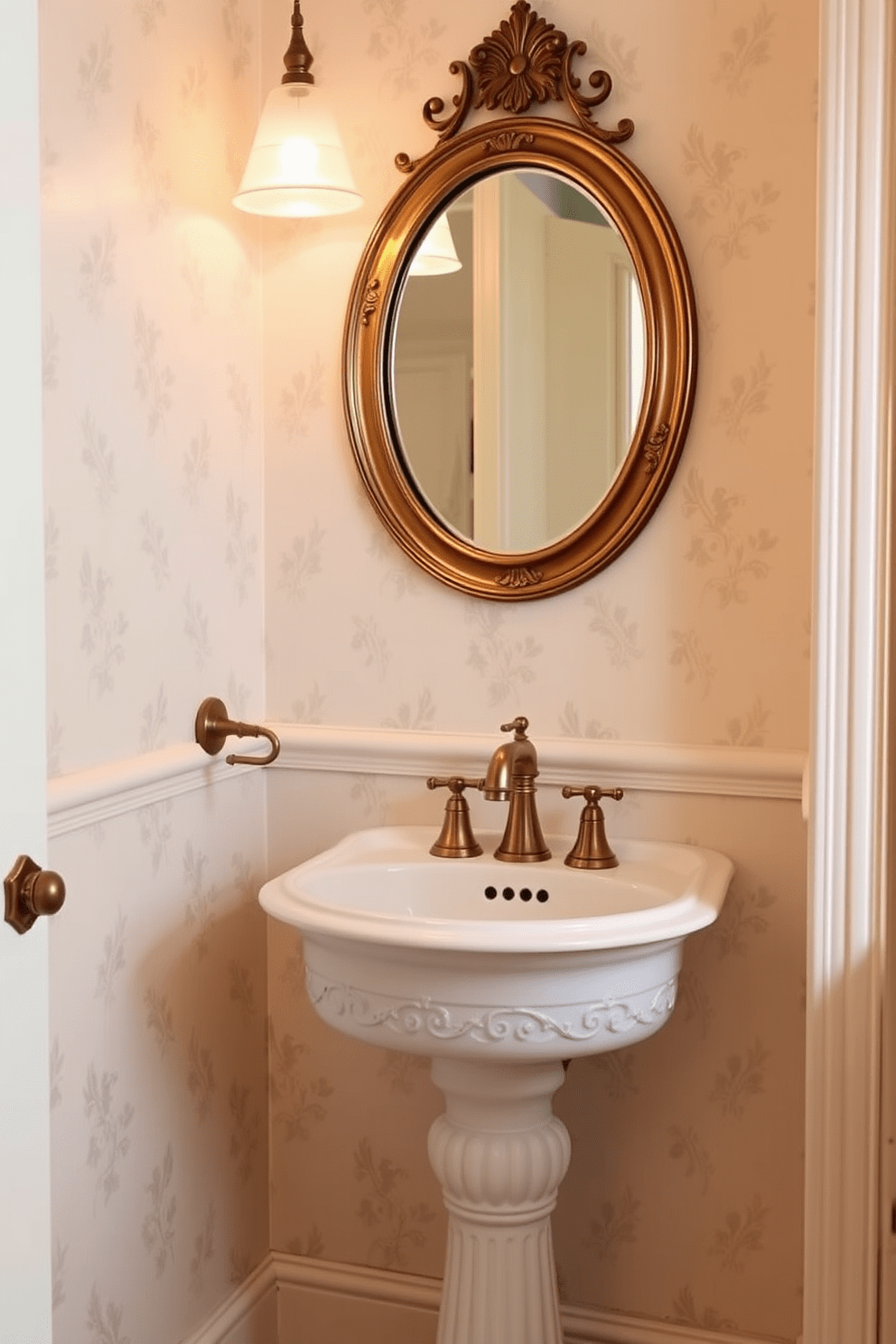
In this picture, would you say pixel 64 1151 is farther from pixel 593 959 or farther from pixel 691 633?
pixel 691 633

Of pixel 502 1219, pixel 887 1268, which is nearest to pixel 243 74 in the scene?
pixel 502 1219

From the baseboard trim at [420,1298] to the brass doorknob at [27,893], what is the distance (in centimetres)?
131

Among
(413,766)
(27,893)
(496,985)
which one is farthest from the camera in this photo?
(413,766)

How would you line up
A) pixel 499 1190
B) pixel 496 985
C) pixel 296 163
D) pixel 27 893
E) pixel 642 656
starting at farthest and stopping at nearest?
pixel 642 656
pixel 296 163
pixel 499 1190
pixel 496 985
pixel 27 893

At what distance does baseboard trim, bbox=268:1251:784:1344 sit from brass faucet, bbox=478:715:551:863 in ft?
2.41

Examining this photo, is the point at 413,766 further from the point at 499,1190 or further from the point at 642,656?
the point at 499,1190

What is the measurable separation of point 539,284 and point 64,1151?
1351mm

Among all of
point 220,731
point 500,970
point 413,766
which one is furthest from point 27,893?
point 413,766

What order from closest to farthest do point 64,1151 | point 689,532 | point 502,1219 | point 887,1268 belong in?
1. point 887,1268
2. point 64,1151
3. point 502,1219
4. point 689,532

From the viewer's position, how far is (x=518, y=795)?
79.4 inches

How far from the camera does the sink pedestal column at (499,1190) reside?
188cm

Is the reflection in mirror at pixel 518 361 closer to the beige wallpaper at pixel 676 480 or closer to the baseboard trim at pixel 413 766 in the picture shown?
the beige wallpaper at pixel 676 480

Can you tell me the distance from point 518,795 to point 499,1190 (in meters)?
0.53

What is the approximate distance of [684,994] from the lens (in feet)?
6.89
